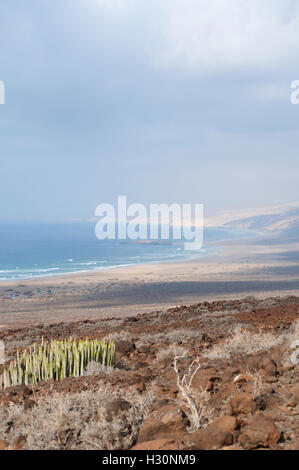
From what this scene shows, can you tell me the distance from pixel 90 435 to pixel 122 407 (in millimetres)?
446

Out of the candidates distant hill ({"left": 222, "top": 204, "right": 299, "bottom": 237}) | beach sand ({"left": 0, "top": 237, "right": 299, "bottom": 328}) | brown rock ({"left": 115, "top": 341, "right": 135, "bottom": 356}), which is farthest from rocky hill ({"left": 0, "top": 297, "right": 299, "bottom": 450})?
distant hill ({"left": 222, "top": 204, "right": 299, "bottom": 237})

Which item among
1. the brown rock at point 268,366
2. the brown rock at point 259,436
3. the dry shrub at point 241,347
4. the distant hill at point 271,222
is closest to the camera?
the brown rock at point 259,436

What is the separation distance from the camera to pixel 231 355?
652 centimetres

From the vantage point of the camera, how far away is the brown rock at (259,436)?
3.31m

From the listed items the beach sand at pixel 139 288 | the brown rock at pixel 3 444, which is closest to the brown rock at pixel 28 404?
the brown rock at pixel 3 444

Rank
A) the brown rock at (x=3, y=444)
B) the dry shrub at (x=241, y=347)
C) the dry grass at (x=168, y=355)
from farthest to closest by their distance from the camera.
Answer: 1. the dry grass at (x=168, y=355)
2. the dry shrub at (x=241, y=347)
3. the brown rock at (x=3, y=444)

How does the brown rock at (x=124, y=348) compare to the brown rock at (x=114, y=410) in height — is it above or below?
below

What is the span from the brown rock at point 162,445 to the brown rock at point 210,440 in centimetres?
11

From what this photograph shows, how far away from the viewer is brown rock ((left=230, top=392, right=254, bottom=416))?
12.9 ft

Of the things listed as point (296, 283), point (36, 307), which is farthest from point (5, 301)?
point (296, 283)

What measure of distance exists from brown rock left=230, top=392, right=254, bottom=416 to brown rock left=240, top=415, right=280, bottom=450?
1.50ft

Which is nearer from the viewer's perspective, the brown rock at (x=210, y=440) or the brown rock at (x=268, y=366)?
the brown rock at (x=210, y=440)

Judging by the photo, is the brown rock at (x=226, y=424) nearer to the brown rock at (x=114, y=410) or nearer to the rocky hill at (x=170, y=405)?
the rocky hill at (x=170, y=405)
